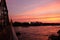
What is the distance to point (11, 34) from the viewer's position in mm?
2023

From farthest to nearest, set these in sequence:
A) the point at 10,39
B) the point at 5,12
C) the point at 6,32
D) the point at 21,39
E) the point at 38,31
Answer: the point at 38,31, the point at 21,39, the point at 5,12, the point at 6,32, the point at 10,39

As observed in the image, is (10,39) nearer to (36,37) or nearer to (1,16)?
(1,16)

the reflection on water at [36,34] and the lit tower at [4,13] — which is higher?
the lit tower at [4,13]

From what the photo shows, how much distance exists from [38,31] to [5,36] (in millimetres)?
2531

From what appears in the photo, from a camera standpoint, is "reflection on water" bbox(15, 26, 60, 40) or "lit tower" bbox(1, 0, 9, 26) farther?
"reflection on water" bbox(15, 26, 60, 40)

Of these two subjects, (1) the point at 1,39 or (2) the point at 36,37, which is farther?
(2) the point at 36,37

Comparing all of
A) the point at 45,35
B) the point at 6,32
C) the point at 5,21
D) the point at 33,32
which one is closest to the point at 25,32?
the point at 33,32

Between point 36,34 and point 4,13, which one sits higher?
point 4,13

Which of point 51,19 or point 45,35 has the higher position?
point 51,19

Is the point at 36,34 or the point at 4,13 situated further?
the point at 36,34

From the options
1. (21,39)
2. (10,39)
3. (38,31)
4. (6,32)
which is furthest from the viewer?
(38,31)

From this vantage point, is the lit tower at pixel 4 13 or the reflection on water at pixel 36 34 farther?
the reflection on water at pixel 36 34

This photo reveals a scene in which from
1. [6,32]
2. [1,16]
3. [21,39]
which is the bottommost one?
[21,39]

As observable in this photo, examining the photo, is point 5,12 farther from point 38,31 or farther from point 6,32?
point 38,31
